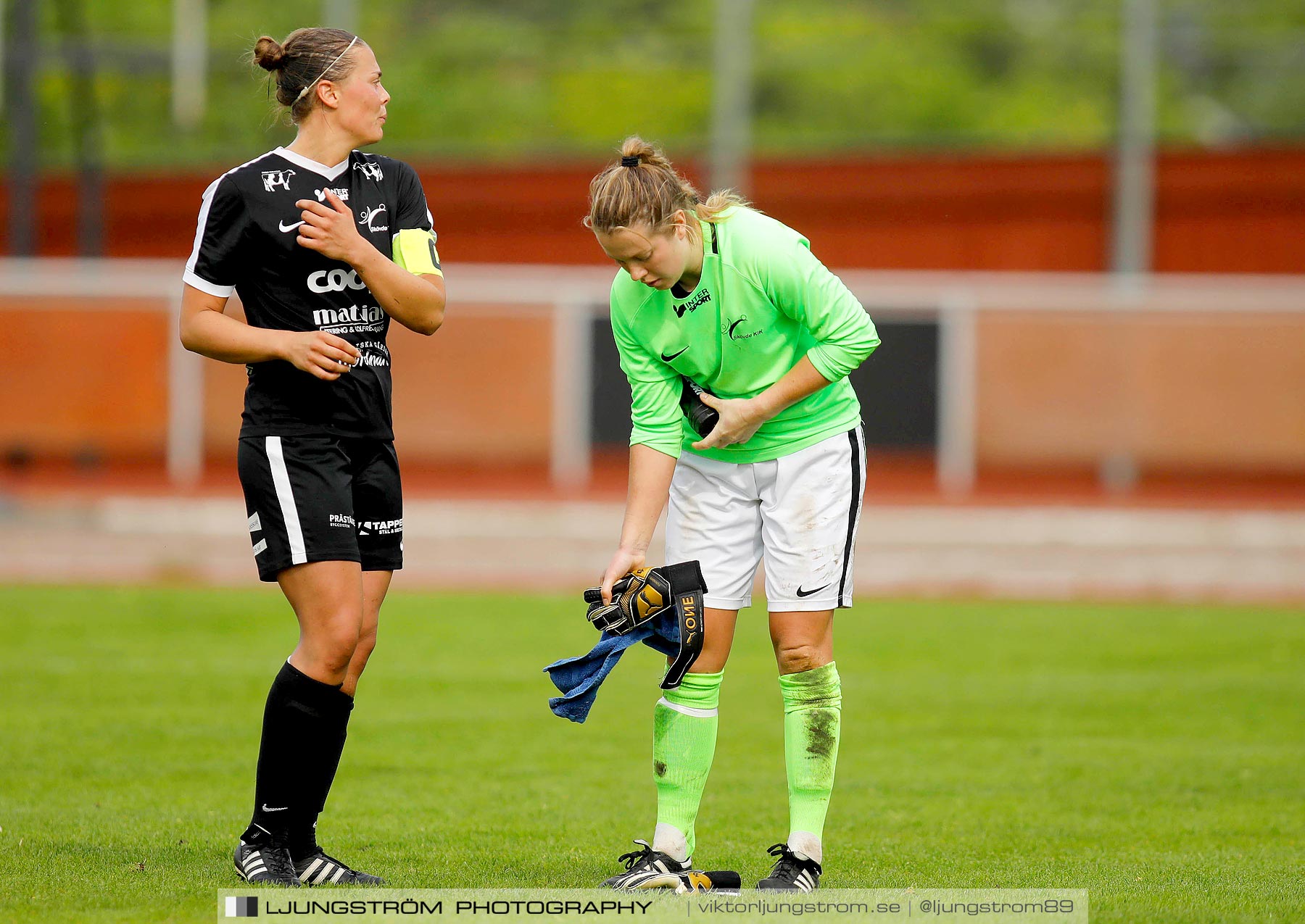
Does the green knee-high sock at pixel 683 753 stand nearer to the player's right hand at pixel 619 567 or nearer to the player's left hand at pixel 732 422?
the player's right hand at pixel 619 567

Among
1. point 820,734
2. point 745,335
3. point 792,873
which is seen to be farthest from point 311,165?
point 792,873

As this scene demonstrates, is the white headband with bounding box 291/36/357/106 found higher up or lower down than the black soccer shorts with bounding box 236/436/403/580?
higher up

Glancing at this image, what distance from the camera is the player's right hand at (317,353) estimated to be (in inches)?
161

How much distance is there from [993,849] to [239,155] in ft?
79.0

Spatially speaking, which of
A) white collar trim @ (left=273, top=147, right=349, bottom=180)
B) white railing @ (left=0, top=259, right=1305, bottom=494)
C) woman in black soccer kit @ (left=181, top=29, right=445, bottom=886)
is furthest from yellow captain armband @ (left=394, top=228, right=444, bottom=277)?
white railing @ (left=0, top=259, right=1305, bottom=494)

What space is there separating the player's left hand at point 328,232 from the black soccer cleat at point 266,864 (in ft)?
5.49

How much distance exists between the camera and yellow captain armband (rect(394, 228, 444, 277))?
4.30 metres

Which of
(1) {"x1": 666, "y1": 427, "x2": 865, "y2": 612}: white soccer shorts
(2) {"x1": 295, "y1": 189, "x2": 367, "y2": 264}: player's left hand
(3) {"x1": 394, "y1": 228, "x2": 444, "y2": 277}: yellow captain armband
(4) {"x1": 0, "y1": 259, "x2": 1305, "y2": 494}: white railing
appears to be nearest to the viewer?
(2) {"x1": 295, "y1": 189, "x2": 367, "y2": 264}: player's left hand

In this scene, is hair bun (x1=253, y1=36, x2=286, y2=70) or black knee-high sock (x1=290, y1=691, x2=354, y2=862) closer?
hair bun (x1=253, y1=36, x2=286, y2=70)

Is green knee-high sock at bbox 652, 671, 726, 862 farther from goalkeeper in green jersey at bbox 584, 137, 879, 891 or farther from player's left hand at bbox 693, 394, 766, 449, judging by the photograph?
player's left hand at bbox 693, 394, 766, 449

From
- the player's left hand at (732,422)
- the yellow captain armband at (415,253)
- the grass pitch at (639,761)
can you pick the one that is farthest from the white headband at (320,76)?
the grass pitch at (639,761)

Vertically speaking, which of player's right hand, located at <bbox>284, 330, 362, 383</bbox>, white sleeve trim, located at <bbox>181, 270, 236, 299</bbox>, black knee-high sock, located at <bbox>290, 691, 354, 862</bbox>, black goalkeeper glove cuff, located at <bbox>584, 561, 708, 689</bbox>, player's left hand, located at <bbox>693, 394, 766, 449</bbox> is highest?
white sleeve trim, located at <bbox>181, 270, 236, 299</bbox>

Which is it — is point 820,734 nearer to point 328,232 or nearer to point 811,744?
point 811,744

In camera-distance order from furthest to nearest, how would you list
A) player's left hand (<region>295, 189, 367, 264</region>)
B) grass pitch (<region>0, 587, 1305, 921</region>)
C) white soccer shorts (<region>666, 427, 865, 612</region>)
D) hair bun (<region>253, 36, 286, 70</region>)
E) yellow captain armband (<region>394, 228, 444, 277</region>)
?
grass pitch (<region>0, 587, 1305, 921</region>)
white soccer shorts (<region>666, 427, 865, 612</region>)
yellow captain armband (<region>394, 228, 444, 277</region>)
hair bun (<region>253, 36, 286, 70</region>)
player's left hand (<region>295, 189, 367, 264</region>)
